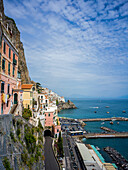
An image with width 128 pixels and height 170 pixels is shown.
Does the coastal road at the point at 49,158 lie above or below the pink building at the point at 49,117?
below

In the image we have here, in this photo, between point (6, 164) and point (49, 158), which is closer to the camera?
point (6, 164)

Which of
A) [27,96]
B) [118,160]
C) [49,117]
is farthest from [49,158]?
[118,160]

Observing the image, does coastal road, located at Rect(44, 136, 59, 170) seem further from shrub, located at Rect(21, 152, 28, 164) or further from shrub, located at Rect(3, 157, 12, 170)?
shrub, located at Rect(3, 157, 12, 170)

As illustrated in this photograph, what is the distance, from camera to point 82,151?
29922 mm

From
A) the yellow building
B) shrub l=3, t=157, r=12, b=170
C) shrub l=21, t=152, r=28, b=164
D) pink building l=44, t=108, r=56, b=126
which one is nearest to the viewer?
shrub l=3, t=157, r=12, b=170

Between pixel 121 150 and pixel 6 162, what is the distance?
39.3 meters

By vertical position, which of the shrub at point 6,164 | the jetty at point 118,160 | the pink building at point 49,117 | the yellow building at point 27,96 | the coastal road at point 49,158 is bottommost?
the jetty at point 118,160

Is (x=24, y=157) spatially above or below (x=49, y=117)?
above

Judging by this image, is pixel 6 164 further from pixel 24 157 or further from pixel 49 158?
pixel 49 158

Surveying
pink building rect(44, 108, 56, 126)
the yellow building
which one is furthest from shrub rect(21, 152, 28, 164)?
pink building rect(44, 108, 56, 126)

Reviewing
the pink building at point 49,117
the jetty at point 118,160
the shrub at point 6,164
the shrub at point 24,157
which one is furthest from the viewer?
the pink building at point 49,117

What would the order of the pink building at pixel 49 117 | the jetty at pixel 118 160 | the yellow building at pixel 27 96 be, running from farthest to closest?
the pink building at pixel 49 117 → the jetty at pixel 118 160 → the yellow building at pixel 27 96

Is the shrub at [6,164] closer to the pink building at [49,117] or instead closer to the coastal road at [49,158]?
the coastal road at [49,158]

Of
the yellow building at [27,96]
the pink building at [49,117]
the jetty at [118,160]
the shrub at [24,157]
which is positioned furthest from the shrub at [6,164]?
the jetty at [118,160]
